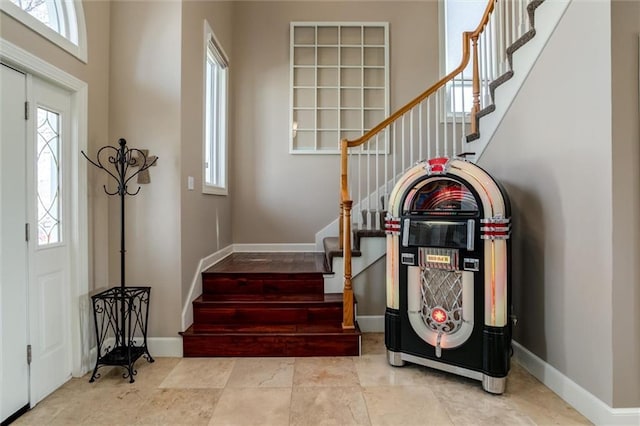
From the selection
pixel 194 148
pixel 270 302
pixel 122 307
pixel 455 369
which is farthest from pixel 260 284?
pixel 455 369

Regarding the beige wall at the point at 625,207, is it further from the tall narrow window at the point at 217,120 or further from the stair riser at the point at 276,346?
the tall narrow window at the point at 217,120

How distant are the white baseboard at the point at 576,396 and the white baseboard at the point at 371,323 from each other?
48.4 inches

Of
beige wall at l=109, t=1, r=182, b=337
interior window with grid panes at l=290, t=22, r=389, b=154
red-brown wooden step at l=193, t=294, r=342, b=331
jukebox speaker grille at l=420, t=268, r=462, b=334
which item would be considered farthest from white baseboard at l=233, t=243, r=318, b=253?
jukebox speaker grille at l=420, t=268, r=462, b=334

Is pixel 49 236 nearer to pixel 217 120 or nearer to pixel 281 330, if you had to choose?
pixel 281 330

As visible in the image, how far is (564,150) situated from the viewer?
2.16m

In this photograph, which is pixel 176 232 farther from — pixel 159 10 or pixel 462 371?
pixel 462 371

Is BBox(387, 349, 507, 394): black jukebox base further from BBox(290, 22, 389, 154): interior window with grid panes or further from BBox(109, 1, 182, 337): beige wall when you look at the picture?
BBox(290, 22, 389, 154): interior window with grid panes

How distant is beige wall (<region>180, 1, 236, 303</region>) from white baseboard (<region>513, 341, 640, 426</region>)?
2.85m

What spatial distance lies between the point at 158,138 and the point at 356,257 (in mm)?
2111

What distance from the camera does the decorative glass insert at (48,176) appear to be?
7.49ft

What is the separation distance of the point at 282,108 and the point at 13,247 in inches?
136

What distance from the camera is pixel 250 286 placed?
3264mm

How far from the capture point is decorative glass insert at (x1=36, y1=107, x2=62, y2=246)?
7.49 ft

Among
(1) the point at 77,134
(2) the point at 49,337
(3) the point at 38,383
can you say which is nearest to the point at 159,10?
(1) the point at 77,134
